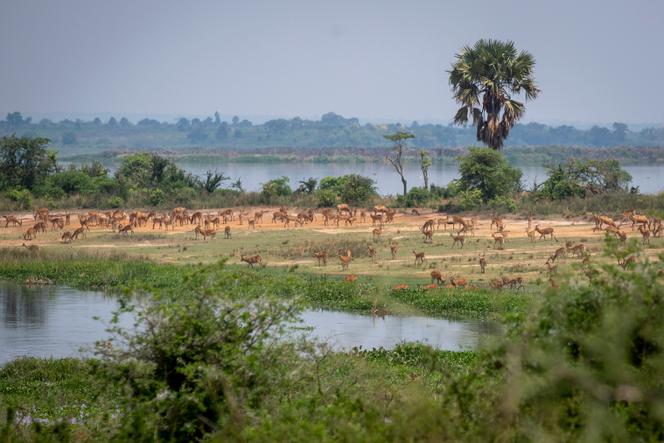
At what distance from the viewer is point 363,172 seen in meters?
104

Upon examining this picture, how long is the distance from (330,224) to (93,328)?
1681cm

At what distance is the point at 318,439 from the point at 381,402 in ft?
5.85

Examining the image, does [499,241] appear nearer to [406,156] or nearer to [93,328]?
[93,328]

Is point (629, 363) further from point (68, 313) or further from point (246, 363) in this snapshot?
point (68, 313)

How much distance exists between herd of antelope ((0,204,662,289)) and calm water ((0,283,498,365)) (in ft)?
15.8

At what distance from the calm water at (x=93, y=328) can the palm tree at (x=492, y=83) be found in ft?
73.6

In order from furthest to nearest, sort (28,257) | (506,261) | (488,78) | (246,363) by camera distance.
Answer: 1. (488,78)
2. (28,257)
3. (506,261)
4. (246,363)

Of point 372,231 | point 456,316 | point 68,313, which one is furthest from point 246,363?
point 372,231

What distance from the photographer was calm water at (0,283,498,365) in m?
19.3

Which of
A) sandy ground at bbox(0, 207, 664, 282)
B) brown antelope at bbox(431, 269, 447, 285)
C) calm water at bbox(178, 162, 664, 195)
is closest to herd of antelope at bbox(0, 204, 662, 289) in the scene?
sandy ground at bbox(0, 207, 664, 282)

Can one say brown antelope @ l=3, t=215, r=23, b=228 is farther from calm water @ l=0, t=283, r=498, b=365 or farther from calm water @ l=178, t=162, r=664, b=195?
calm water @ l=178, t=162, r=664, b=195

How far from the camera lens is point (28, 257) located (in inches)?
1157

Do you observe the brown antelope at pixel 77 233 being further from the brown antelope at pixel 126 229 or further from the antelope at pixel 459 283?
the antelope at pixel 459 283

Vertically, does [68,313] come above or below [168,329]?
below
